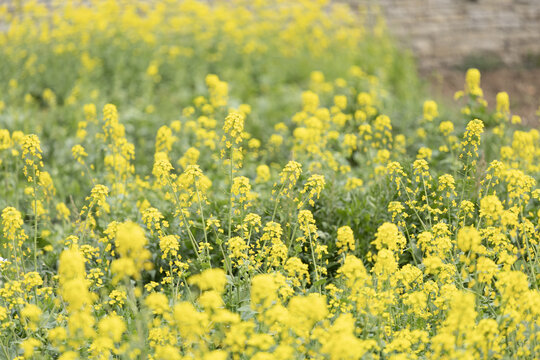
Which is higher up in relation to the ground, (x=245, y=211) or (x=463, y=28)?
(x=463, y=28)

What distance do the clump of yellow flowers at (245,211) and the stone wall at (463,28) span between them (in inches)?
57.5

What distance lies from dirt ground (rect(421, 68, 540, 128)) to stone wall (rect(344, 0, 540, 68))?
371 millimetres

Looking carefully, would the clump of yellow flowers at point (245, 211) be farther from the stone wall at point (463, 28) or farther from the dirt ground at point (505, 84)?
the stone wall at point (463, 28)

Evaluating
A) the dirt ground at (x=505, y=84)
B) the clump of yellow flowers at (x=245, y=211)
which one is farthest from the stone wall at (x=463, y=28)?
the clump of yellow flowers at (x=245, y=211)

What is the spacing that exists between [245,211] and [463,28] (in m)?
8.09

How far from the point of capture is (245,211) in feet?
12.9

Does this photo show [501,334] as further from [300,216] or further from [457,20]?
[457,20]

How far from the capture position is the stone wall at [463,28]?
10.6 metres

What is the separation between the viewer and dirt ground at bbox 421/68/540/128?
27.5 ft

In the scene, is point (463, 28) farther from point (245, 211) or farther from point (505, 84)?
point (245, 211)

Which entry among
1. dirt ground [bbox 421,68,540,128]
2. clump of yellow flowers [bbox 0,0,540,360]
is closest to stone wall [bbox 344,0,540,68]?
dirt ground [bbox 421,68,540,128]

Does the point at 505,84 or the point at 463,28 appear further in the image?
the point at 463,28

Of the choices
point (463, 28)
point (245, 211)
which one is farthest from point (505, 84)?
point (245, 211)

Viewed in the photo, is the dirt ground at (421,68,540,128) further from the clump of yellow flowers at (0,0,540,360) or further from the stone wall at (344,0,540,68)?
the clump of yellow flowers at (0,0,540,360)
